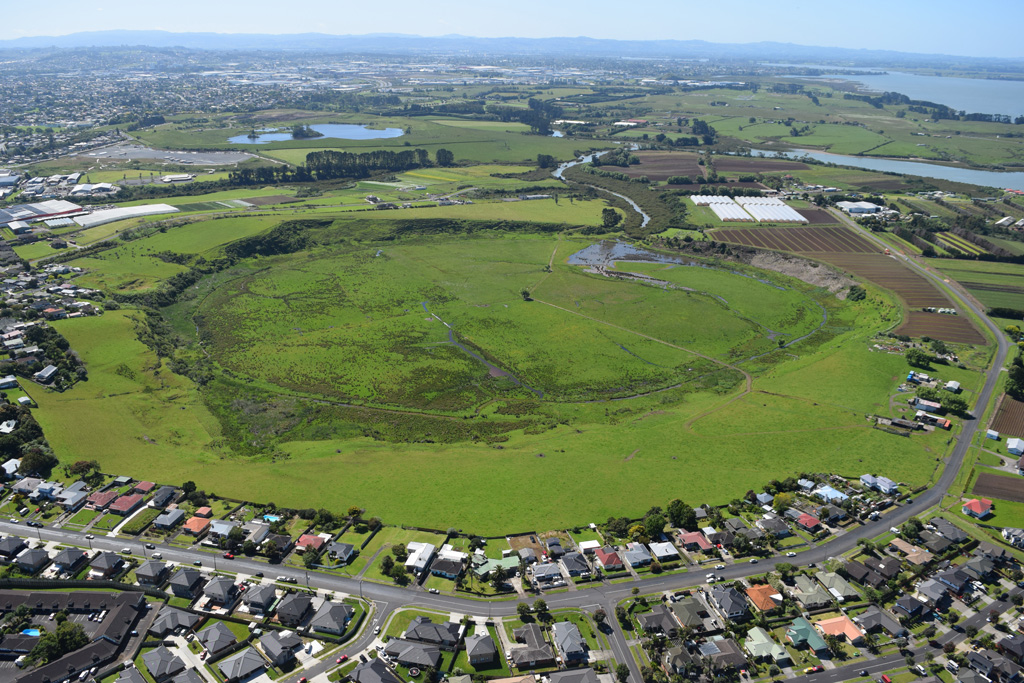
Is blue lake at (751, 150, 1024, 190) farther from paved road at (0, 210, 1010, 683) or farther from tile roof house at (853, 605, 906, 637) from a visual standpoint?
tile roof house at (853, 605, 906, 637)

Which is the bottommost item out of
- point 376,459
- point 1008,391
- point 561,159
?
point 376,459

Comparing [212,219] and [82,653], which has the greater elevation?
[212,219]

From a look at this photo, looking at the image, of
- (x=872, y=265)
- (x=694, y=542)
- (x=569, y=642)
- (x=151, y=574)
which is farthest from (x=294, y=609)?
(x=872, y=265)

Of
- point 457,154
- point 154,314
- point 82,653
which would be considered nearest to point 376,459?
point 82,653

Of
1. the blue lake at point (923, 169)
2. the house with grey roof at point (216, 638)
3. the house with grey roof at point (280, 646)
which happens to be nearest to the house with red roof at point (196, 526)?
the house with grey roof at point (216, 638)

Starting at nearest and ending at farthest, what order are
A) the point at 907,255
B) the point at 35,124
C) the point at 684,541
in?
the point at 684,541 < the point at 907,255 < the point at 35,124

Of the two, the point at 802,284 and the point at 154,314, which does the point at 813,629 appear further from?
the point at 154,314
